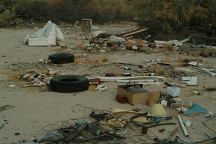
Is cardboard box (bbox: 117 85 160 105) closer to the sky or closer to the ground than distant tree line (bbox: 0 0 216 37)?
closer to the ground

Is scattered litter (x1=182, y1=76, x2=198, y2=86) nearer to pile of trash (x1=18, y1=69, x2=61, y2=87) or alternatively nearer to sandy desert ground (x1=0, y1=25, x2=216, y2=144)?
sandy desert ground (x1=0, y1=25, x2=216, y2=144)

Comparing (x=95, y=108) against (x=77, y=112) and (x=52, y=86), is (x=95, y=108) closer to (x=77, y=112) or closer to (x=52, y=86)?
(x=77, y=112)

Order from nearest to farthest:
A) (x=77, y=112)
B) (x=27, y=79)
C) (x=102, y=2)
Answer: (x=77, y=112)
(x=27, y=79)
(x=102, y=2)

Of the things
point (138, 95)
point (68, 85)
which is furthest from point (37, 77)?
point (138, 95)

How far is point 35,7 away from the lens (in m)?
30.4

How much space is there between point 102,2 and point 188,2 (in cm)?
1209

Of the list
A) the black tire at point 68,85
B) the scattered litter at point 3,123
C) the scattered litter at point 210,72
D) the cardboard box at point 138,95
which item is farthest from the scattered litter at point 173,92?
the scattered litter at point 3,123

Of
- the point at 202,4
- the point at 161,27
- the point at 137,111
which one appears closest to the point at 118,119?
the point at 137,111

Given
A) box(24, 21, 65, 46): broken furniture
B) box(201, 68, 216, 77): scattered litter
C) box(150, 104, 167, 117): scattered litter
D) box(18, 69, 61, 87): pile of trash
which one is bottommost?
box(150, 104, 167, 117): scattered litter

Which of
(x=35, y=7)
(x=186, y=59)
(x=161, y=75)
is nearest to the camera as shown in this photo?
(x=161, y=75)

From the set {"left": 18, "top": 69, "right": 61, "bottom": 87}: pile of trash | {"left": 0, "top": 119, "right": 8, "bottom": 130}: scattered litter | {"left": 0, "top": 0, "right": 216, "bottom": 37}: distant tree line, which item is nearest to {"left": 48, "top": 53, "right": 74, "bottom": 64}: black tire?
{"left": 18, "top": 69, "right": 61, "bottom": 87}: pile of trash

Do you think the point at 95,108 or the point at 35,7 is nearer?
the point at 95,108

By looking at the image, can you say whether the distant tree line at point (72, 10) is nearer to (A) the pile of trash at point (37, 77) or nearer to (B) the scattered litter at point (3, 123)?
(A) the pile of trash at point (37, 77)

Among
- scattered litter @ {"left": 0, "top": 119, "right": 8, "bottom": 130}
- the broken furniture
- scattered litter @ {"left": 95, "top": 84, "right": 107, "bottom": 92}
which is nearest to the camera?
scattered litter @ {"left": 0, "top": 119, "right": 8, "bottom": 130}
